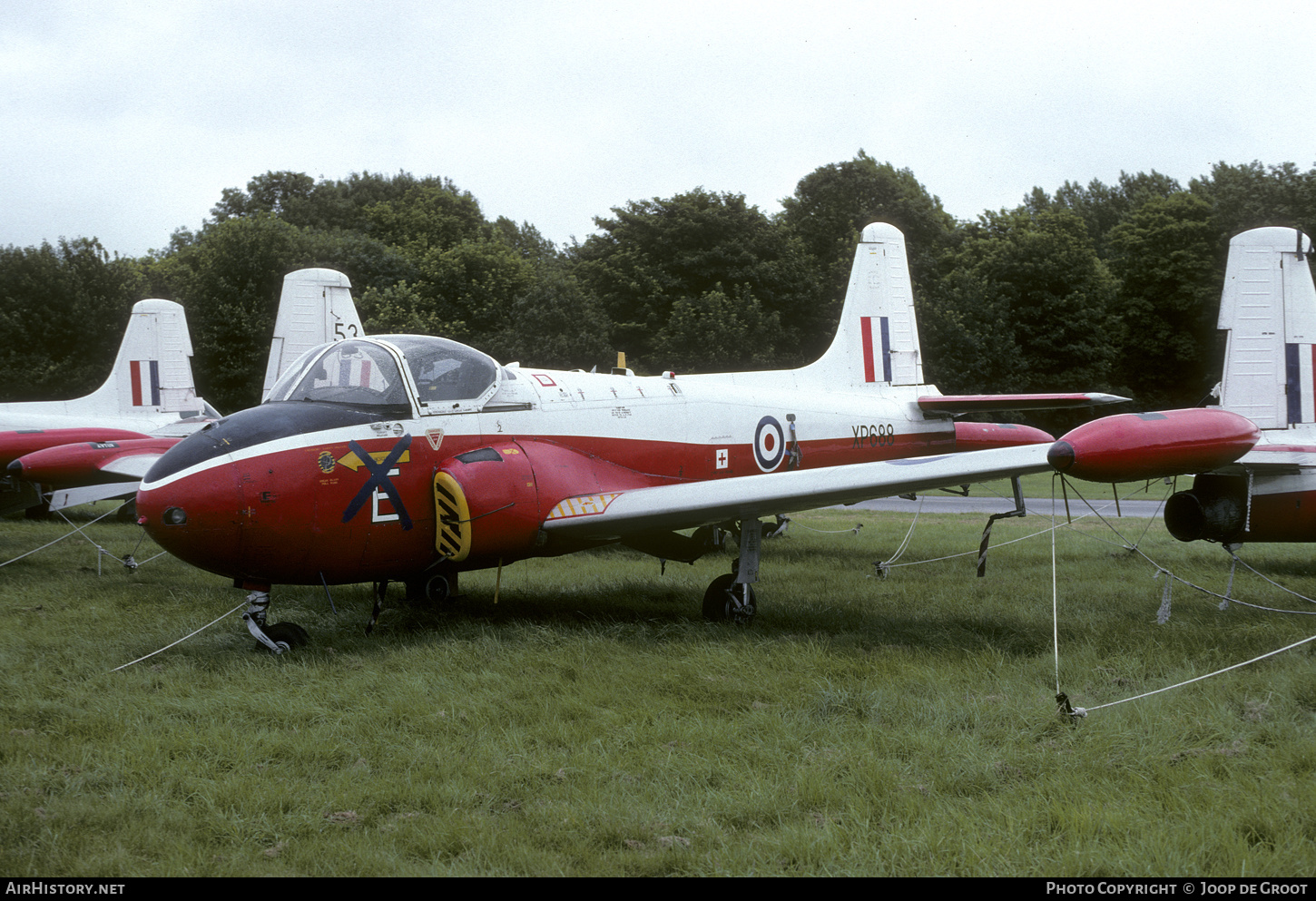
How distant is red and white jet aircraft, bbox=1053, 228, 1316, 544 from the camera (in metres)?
8.02

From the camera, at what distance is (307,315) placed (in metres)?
13.8

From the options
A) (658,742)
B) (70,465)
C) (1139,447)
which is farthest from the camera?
(70,465)

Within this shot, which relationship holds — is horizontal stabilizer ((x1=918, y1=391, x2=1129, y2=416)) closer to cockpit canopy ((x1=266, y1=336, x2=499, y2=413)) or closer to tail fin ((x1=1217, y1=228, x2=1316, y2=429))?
tail fin ((x1=1217, y1=228, x2=1316, y2=429))

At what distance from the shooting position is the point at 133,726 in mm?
4809

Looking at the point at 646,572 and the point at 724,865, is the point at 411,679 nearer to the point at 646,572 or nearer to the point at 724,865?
the point at 724,865

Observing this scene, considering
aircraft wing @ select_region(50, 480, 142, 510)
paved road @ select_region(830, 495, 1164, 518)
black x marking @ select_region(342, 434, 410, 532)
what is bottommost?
paved road @ select_region(830, 495, 1164, 518)

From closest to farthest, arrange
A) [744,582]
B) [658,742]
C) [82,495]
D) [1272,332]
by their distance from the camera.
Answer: [658,742]
[744,582]
[1272,332]
[82,495]

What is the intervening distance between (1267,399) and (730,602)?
17.1 feet

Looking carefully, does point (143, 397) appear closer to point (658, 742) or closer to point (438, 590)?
point (438, 590)

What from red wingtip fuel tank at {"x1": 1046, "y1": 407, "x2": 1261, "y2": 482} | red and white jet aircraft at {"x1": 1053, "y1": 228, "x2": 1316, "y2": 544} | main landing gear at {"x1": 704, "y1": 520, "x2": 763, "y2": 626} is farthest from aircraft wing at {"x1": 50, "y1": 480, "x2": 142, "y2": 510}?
red and white jet aircraft at {"x1": 1053, "y1": 228, "x2": 1316, "y2": 544}

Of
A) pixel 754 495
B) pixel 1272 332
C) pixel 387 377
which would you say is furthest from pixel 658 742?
pixel 1272 332

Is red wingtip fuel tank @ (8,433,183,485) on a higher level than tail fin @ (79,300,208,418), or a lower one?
lower

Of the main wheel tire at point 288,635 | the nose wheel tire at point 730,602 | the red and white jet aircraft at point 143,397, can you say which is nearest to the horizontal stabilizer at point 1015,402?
the nose wheel tire at point 730,602

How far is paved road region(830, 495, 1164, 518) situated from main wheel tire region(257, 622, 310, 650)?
13.2 meters
